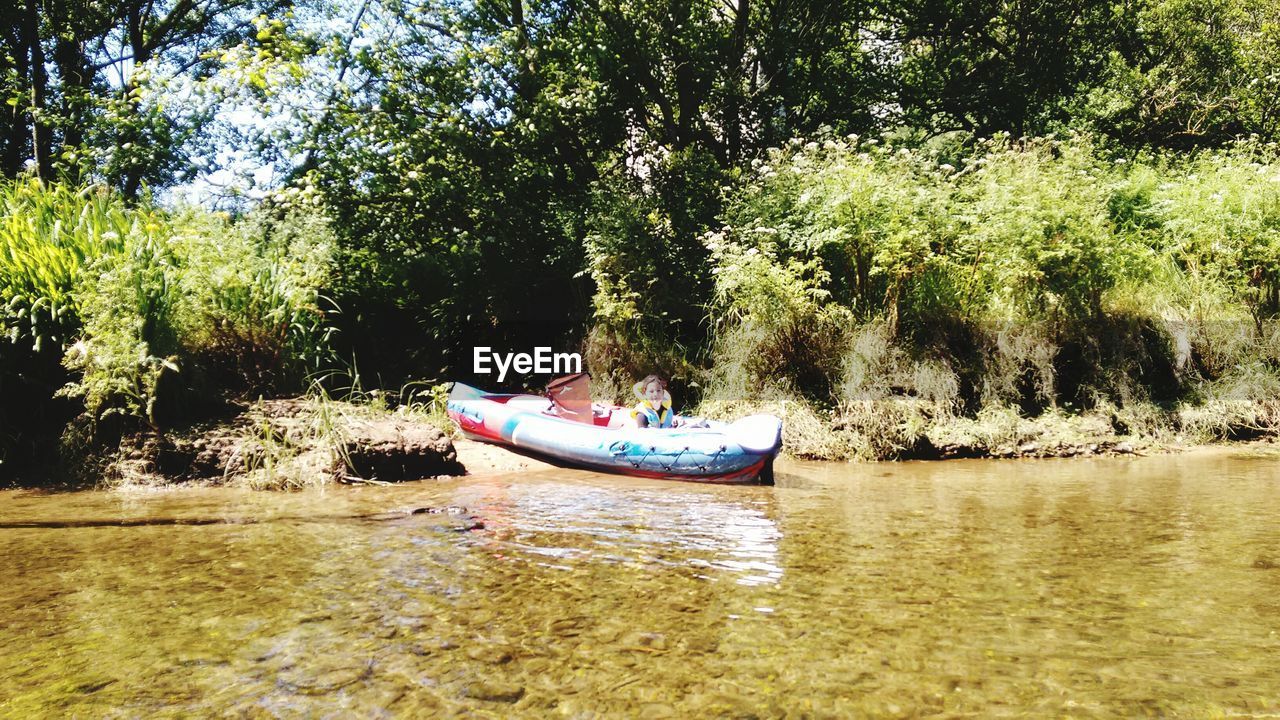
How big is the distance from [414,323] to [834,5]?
8.33 metres

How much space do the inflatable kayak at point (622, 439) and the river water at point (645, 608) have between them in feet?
3.27

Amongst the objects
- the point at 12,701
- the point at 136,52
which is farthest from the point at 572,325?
the point at 136,52

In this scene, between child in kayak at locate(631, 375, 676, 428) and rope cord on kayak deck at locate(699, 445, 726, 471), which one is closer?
rope cord on kayak deck at locate(699, 445, 726, 471)

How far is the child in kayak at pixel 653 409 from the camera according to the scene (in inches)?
317

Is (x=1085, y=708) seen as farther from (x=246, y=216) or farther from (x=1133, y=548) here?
(x=246, y=216)

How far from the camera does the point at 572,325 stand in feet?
38.4

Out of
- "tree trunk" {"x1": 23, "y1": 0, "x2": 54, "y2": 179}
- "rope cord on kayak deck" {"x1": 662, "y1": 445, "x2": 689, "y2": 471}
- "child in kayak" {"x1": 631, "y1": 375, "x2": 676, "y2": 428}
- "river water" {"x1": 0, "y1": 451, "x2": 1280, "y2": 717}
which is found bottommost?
"river water" {"x1": 0, "y1": 451, "x2": 1280, "y2": 717}

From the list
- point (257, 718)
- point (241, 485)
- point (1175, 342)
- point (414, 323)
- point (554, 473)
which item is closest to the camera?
point (257, 718)

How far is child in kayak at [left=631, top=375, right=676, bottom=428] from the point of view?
806 centimetres

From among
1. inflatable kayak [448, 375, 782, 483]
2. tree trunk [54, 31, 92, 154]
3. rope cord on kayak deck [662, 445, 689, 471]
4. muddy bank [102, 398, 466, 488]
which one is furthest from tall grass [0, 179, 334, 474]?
tree trunk [54, 31, 92, 154]

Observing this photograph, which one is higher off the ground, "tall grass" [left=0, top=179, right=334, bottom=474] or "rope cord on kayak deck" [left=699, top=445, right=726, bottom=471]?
"tall grass" [left=0, top=179, right=334, bottom=474]

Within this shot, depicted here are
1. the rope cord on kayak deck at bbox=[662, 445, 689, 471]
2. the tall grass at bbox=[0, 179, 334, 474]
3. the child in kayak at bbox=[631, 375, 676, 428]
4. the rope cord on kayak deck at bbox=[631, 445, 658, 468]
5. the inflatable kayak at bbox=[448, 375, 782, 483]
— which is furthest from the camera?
the child in kayak at bbox=[631, 375, 676, 428]
